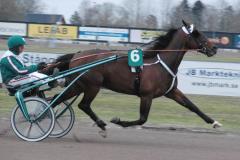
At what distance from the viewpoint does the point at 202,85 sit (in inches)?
671

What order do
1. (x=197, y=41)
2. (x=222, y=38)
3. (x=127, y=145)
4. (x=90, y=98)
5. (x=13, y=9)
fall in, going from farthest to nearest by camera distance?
(x=13, y=9), (x=222, y=38), (x=197, y=41), (x=90, y=98), (x=127, y=145)

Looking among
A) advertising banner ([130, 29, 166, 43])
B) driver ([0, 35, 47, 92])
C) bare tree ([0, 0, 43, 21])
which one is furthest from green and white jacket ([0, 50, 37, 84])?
bare tree ([0, 0, 43, 21])

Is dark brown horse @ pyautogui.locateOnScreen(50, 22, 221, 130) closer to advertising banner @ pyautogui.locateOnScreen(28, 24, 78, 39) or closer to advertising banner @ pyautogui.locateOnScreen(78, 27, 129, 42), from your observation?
advertising banner @ pyautogui.locateOnScreen(78, 27, 129, 42)

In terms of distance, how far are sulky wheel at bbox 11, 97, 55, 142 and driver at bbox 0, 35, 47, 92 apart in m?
0.36

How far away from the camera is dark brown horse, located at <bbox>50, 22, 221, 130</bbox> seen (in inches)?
345

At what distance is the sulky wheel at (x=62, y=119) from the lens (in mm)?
9148

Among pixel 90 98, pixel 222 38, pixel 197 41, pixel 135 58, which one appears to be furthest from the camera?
pixel 222 38

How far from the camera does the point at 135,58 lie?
28.8ft

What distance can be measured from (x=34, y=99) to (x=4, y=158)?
1712mm

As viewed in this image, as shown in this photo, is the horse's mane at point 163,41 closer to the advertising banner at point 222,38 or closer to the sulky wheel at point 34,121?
the sulky wheel at point 34,121

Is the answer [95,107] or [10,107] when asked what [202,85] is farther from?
[10,107]

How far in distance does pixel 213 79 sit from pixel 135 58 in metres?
8.58

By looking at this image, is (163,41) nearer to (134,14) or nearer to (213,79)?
(213,79)

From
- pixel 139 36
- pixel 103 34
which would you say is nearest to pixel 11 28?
pixel 103 34
